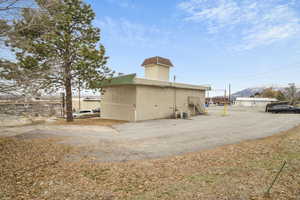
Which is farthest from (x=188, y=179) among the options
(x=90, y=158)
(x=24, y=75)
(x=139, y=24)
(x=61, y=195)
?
(x=139, y=24)

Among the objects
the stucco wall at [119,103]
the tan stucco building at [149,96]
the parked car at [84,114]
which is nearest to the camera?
the tan stucco building at [149,96]

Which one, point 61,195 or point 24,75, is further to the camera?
point 24,75

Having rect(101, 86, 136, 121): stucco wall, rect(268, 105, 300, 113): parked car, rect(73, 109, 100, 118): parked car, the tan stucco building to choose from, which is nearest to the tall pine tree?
the tan stucco building

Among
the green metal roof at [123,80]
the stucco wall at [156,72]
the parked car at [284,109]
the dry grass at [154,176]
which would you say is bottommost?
the dry grass at [154,176]

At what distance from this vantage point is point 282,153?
5.35 meters

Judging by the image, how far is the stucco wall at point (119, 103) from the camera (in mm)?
15023

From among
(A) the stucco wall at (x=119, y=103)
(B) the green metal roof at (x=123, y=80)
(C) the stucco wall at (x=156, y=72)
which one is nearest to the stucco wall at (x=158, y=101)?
(A) the stucco wall at (x=119, y=103)

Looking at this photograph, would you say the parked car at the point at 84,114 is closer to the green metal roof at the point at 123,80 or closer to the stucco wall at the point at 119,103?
the stucco wall at the point at 119,103

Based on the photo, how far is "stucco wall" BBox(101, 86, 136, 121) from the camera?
1502cm

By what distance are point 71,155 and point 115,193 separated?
3113 mm

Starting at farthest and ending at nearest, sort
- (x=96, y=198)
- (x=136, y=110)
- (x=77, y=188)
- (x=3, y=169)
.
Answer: (x=136, y=110) < (x=3, y=169) < (x=77, y=188) < (x=96, y=198)

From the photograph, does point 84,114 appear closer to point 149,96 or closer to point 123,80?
point 123,80

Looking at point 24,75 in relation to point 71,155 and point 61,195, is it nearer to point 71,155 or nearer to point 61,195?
point 71,155

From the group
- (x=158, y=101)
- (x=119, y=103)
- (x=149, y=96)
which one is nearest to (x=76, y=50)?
(x=119, y=103)
